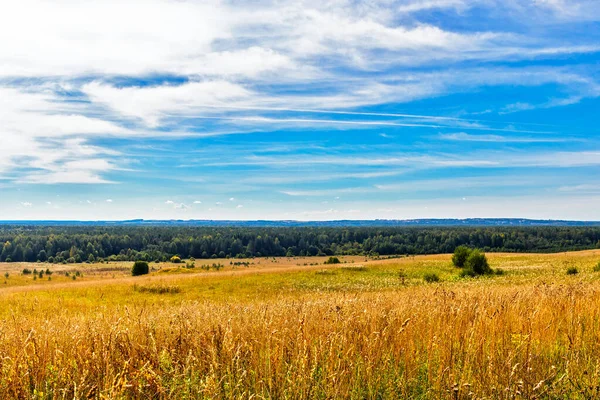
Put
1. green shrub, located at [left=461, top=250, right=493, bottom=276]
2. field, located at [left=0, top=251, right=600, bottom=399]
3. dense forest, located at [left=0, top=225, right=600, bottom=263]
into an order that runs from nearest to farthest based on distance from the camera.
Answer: field, located at [left=0, top=251, right=600, bottom=399] → green shrub, located at [left=461, top=250, right=493, bottom=276] → dense forest, located at [left=0, top=225, right=600, bottom=263]

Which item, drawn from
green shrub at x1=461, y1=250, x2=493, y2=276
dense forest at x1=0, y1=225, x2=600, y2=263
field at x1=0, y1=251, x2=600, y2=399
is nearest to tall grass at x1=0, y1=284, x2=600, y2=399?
field at x1=0, y1=251, x2=600, y2=399

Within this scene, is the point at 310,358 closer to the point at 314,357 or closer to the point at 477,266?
the point at 314,357

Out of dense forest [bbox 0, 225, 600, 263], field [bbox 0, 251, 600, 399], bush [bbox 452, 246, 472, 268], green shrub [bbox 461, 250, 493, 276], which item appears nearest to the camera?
field [bbox 0, 251, 600, 399]

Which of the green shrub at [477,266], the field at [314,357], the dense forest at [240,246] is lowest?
the dense forest at [240,246]

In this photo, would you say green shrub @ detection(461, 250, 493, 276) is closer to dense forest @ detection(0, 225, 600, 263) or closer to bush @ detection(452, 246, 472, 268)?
bush @ detection(452, 246, 472, 268)

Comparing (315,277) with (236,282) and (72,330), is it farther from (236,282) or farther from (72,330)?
(72,330)

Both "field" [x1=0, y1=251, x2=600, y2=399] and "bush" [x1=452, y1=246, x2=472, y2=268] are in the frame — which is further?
"bush" [x1=452, y1=246, x2=472, y2=268]

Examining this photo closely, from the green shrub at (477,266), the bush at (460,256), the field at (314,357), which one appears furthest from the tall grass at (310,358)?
the bush at (460,256)

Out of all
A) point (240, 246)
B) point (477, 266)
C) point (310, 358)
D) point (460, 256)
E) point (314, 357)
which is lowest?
point (240, 246)

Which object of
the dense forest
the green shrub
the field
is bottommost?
the dense forest

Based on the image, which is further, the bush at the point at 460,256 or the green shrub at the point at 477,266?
the bush at the point at 460,256

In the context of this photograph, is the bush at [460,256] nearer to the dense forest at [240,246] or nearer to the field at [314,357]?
the field at [314,357]

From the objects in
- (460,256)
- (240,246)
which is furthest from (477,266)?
(240,246)

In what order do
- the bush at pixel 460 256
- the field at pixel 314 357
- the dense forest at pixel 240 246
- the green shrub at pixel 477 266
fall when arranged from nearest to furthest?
the field at pixel 314 357 → the green shrub at pixel 477 266 → the bush at pixel 460 256 → the dense forest at pixel 240 246
